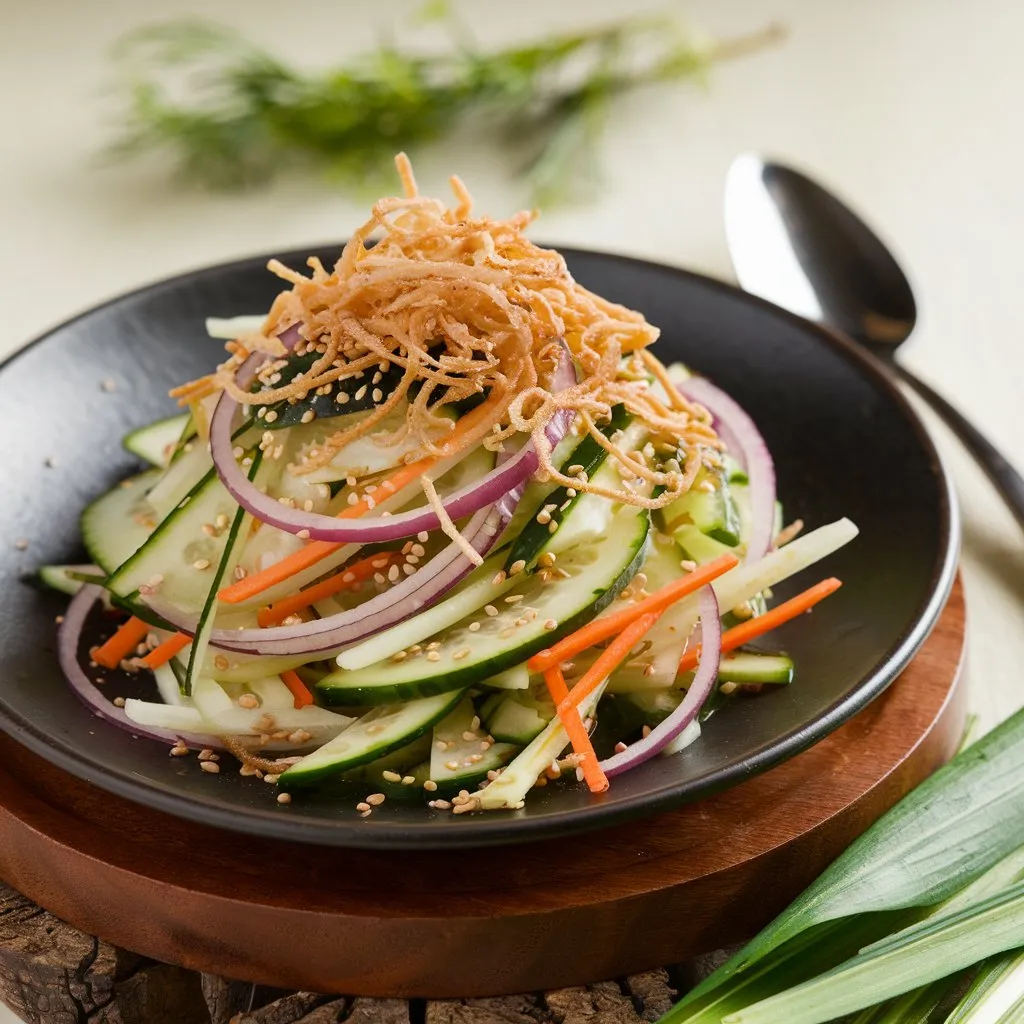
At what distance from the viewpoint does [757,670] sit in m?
2.44

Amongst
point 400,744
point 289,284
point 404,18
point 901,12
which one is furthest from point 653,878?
point 901,12

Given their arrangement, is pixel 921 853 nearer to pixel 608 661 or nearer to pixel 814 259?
pixel 608 661

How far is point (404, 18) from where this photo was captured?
658 cm

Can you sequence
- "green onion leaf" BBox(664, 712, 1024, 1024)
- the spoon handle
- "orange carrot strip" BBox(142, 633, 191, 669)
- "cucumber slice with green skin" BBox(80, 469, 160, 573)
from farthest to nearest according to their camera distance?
the spoon handle < "cucumber slice with green skin" BBox(80, 469, 160, 573) < "orange carrot strip" BBox(142, 633, 191, 669) < "green onion leaf" BBox(664, 712, 1024, 1024)

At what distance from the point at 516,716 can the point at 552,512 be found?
371 millimetres

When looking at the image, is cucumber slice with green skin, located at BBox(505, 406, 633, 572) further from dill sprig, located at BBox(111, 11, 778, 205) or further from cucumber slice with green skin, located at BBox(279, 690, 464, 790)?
dill sprig, located at BBox(111, 11, 778, 205)

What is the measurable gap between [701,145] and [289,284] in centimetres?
282

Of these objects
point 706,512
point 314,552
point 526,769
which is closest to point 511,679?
point 526,769

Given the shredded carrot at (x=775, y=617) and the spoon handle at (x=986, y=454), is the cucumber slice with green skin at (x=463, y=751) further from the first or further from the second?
the spoon handle at (x=986, y=454)

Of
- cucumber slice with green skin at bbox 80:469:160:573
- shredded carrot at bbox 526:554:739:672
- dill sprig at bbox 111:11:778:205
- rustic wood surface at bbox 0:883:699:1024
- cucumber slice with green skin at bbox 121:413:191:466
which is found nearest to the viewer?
rustic wood surface at bbox 0:883:699:1024

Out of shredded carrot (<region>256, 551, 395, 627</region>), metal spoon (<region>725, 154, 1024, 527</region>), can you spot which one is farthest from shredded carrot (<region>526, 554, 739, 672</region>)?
metal spoon (<region>725, 154, 1024, 527</region>)

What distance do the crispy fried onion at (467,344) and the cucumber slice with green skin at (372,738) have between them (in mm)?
439

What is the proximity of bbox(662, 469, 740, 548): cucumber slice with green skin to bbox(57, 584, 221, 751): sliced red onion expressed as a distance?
38.0 inches

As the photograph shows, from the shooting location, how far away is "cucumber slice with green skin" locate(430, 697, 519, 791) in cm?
220
